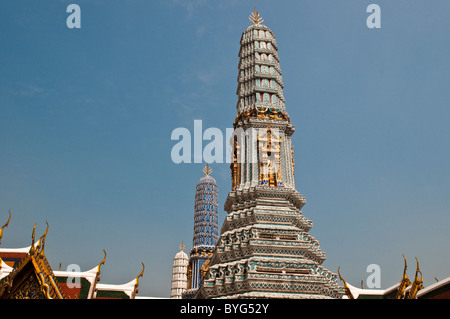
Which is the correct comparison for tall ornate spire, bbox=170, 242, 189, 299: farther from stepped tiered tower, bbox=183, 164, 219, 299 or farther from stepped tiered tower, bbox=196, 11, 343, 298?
stepped tiered tower, bbox=196, 11, 343, 298

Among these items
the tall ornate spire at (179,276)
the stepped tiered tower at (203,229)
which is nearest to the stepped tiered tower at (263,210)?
the stepped tiered tower at (203,229)

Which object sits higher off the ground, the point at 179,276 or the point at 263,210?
the point at 263,210

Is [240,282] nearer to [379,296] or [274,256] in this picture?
[274,256]

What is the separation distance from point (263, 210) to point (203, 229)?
27447 mm

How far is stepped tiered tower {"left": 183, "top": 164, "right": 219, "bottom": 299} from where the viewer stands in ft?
139

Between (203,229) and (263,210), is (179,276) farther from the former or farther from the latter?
(263,210)

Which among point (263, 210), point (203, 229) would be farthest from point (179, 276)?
point (263, 210)

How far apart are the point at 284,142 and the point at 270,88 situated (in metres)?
3.93

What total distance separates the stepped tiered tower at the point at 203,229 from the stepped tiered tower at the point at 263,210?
21763mm

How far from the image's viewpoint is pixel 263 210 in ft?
63.6

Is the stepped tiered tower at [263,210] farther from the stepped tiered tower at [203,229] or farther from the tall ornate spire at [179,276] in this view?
the tall ornate spire at [179,276]

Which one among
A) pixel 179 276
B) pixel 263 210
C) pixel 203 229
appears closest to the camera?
pixel 263 210

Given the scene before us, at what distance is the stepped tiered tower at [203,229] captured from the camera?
1673 inches
